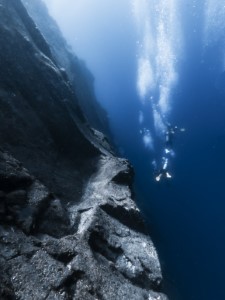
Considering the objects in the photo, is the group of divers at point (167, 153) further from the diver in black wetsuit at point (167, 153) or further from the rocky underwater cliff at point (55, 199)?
the rocky underwater cliff at point (55, 199)

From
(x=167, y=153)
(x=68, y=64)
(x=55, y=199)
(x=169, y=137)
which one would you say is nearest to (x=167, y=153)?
(x=167, y=153)

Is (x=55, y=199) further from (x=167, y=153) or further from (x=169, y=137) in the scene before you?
(x=169, y=137)

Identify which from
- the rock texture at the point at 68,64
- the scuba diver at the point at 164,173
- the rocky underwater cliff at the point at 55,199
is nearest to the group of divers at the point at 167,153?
the scuba diver at the point at 164,173

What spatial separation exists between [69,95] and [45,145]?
1.79 metres

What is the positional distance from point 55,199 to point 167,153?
9.64 m

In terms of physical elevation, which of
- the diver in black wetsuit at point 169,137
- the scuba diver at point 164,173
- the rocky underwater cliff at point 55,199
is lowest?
the rocky underwater cliff at point 55,199

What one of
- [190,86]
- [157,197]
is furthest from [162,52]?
[157,197]

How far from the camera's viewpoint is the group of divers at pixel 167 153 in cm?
1317

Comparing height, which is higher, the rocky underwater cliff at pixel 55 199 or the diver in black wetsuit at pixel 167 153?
the diver in black wetsuit at pixel 167 153

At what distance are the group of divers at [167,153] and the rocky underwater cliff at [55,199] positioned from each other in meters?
6.17

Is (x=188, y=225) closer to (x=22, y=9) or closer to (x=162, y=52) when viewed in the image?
(x=22, y=9)

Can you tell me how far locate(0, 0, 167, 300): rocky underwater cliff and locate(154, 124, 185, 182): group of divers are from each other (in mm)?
6175

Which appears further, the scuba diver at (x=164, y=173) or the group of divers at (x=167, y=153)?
the group of divers at (x=167, y=153)

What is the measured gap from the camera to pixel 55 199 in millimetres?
5016
